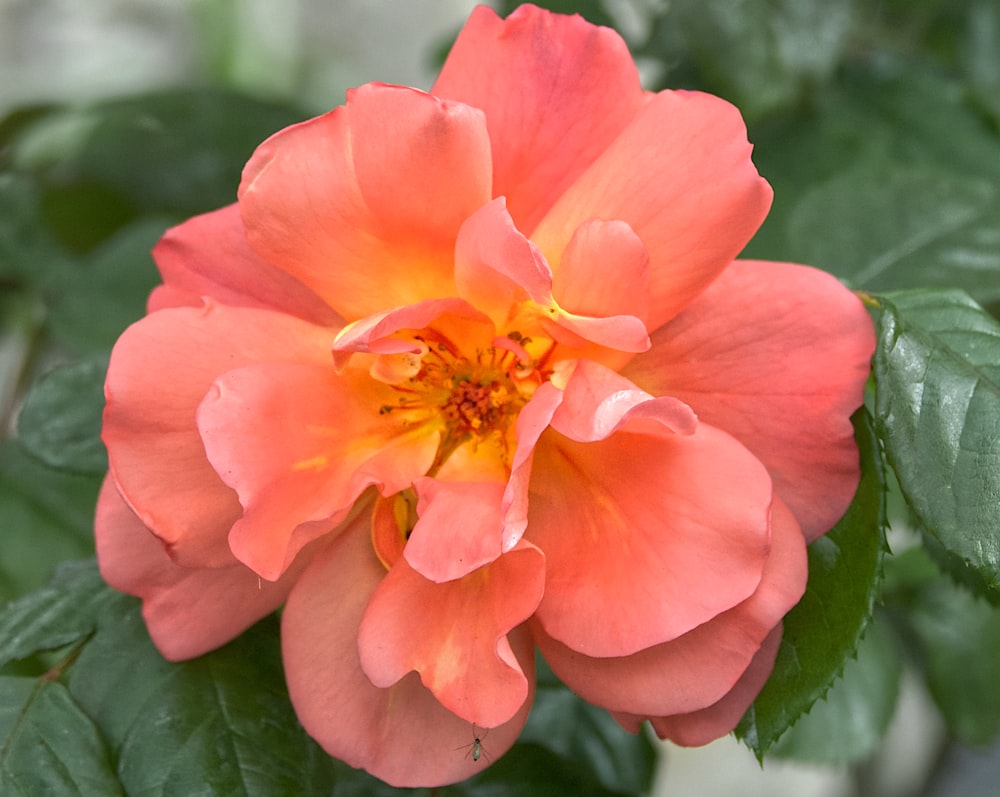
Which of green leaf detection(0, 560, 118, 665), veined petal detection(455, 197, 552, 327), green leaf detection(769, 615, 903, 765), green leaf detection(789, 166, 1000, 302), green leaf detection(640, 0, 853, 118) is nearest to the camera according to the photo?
veined petal detection(455, 197, 552, 327)

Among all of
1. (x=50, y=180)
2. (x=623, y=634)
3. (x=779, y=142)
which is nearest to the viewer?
(x=623, y=634)

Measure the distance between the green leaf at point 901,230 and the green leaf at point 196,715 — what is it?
483 mm

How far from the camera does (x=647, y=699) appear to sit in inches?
18.1

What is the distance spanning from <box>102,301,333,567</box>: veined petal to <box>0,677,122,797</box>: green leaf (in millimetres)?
135

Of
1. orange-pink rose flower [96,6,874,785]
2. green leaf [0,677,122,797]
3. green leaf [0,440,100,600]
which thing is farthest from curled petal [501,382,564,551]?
green leaf [0,440,100,600]

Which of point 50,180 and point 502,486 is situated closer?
point 502,486

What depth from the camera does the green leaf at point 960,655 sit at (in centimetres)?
109

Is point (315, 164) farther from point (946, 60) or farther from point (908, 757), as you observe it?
point (908, 757)

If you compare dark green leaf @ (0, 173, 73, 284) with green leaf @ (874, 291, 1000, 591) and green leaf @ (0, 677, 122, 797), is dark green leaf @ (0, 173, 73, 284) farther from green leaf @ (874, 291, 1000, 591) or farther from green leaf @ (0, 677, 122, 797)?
green leaf @ (874, 291, 1000, 591)

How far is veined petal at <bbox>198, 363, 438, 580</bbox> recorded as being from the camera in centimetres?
44

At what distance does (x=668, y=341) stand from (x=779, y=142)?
57 cm

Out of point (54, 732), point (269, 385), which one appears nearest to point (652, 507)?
point (269, 385)

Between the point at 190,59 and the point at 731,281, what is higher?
the point at 731,281

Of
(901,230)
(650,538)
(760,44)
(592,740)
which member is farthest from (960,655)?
(650,538)
